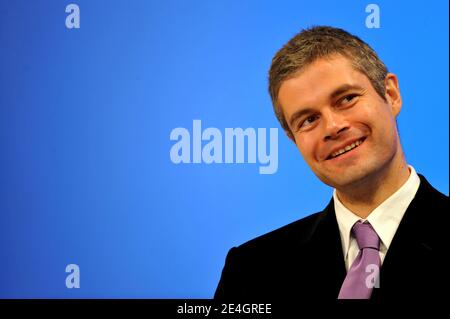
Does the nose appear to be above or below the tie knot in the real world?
above

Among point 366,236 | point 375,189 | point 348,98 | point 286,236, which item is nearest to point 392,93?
point 348,98

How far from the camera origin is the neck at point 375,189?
1421mm

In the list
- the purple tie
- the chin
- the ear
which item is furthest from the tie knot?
the ear

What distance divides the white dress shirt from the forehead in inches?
11.2

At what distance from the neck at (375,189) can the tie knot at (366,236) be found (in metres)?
0.03

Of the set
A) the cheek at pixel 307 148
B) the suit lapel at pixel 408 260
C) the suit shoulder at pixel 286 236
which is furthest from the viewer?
the suit shoulder at pixel 286 236

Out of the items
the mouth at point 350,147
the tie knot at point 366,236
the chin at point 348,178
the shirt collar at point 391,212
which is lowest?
the tie knot at point 366,236

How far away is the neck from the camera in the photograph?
1421 millimetres

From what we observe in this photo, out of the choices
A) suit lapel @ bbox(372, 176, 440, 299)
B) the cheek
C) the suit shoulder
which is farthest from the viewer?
the suit shoulder

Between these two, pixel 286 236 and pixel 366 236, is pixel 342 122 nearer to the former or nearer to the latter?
pixel 366 236

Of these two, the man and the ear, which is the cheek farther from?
the ear

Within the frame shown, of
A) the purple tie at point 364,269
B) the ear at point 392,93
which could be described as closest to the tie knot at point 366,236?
the purple tie at point 364,269

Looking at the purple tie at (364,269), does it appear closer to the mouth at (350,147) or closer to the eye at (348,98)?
the mouth at (350,147)

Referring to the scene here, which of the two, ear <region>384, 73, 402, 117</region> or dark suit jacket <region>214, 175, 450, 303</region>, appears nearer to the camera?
dark suit jacket <region>214, 175, 450, 303</region>
